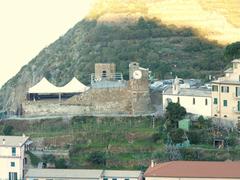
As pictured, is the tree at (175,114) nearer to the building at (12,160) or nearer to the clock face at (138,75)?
the clock face at (138,75)

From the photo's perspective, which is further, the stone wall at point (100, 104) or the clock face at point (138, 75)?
the stone wall at point (100, 104)

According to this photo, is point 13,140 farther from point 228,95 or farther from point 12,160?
point 228,95

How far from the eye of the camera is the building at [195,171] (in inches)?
3209

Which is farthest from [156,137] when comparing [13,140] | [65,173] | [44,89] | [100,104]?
[44,89]

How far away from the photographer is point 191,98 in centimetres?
9319

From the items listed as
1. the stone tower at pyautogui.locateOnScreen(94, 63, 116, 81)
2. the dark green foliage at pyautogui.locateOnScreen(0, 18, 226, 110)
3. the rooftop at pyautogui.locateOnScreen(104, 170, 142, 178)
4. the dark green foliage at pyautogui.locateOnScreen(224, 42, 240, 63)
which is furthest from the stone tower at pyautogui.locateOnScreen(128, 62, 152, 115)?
the rooftop at pyautogui.locateOnScreen(104, 170, 142, 178)

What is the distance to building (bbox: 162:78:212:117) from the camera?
92.5 metres

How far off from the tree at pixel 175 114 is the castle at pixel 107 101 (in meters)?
4.27

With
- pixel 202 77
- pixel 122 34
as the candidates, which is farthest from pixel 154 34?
pixel 202 77

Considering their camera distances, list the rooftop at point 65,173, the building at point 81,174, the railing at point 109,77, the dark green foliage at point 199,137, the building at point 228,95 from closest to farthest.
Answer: the building at point 81,174 < the rooftop at point 65,173 < the dark green foliage at point 199,137 < the building at point 228,95 < the railing at point 109,77

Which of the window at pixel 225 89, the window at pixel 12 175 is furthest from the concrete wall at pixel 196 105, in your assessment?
the window at pixel 12 175

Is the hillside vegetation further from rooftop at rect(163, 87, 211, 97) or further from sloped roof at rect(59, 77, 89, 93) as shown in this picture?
sloped roof at rect(59, 77, 89, 93)

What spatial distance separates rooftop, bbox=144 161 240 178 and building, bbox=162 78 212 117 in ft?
32.4

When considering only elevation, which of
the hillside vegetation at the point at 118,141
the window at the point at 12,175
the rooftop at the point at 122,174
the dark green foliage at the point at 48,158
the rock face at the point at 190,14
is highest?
the rock face at the point at 190,14
